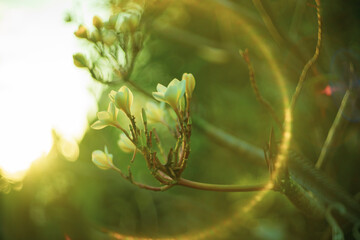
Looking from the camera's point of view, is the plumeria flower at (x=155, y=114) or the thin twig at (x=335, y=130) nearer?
the plumeria flower at (x=155, y=114)

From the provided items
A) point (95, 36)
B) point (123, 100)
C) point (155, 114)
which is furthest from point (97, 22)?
point (123, 100)

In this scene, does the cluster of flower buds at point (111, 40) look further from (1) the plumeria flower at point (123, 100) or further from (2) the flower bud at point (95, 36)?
(1) the plumeria flower at point (123, 100)

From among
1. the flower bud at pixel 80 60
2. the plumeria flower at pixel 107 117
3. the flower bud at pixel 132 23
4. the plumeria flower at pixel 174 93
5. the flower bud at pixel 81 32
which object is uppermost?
the plumeria flower at pixel 174 93

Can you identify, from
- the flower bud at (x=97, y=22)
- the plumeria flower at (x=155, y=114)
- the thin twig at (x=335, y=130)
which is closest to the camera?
the plumeria flower at (x=155, y=114)

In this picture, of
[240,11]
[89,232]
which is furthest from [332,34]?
[89,232]

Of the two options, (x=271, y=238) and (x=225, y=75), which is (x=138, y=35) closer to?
(x=225, y=75)

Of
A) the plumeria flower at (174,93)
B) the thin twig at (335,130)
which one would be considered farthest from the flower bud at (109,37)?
the thin twig at (335,130)

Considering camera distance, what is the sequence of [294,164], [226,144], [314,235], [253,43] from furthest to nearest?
[253,43] < [226,144] < [314,235] < [294,164]

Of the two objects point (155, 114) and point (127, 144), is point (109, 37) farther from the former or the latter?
point (127, 144)

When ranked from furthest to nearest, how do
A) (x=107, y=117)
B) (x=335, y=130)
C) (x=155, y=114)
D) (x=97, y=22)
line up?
(x=97, y=22) → (x=335, y=130) → (x=155, y=114) → (x=107, y=117)
